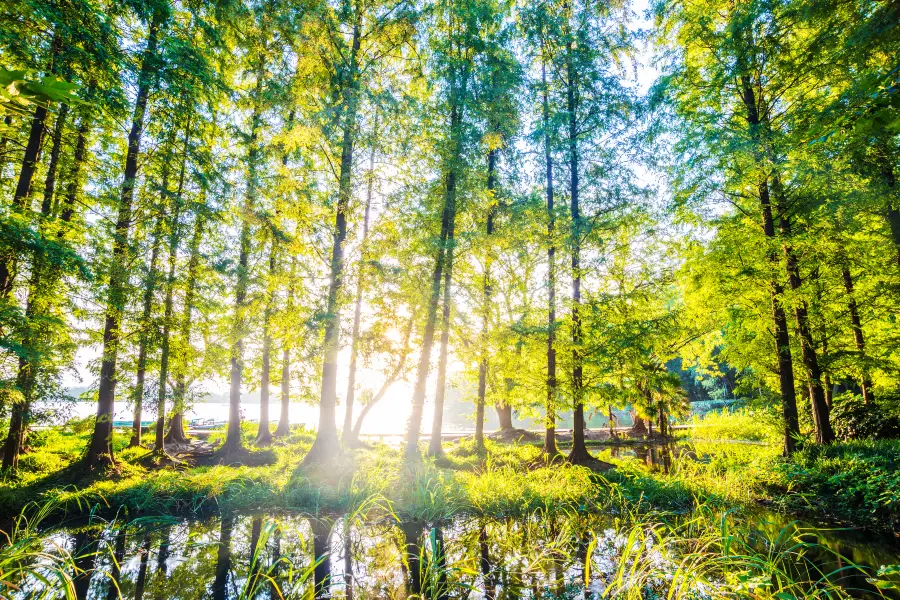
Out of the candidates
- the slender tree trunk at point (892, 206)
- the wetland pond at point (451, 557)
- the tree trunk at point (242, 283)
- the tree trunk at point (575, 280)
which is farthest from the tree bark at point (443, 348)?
the slender tree trunk at point (892, 206)

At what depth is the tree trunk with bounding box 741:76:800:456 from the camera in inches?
370

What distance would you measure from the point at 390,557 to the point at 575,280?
29.6 feet

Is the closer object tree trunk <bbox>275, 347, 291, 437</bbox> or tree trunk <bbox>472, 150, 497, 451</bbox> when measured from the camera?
tree trunk <bbox>472, 150, 497, 451</bbox>

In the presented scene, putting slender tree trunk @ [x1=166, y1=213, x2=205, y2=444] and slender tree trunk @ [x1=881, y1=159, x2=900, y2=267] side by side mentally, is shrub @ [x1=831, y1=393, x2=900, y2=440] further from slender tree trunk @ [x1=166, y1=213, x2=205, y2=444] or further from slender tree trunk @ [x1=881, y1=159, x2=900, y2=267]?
slender tree trunk @ [x1=166, y1=213, x2=205, y2=444]

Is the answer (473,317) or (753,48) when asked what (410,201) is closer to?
(473,317)

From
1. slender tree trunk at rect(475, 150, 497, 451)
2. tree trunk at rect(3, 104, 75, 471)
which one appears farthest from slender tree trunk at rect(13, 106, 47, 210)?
slender tree trunk at rect(475, 150, 497, 451)

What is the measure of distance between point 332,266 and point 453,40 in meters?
8.68

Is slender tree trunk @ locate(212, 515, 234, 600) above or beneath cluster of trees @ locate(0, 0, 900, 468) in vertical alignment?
beneath

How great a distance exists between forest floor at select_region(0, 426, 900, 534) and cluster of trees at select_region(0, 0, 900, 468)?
141 cm

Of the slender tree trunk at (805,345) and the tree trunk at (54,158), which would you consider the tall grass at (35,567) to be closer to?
the tree trunk at (54,158)

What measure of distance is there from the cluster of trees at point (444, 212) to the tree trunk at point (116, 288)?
0.07 meters

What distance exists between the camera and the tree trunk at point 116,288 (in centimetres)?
A: 899

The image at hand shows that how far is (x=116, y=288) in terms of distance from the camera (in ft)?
29.6

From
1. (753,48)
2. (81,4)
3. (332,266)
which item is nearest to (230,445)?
(332,266)
